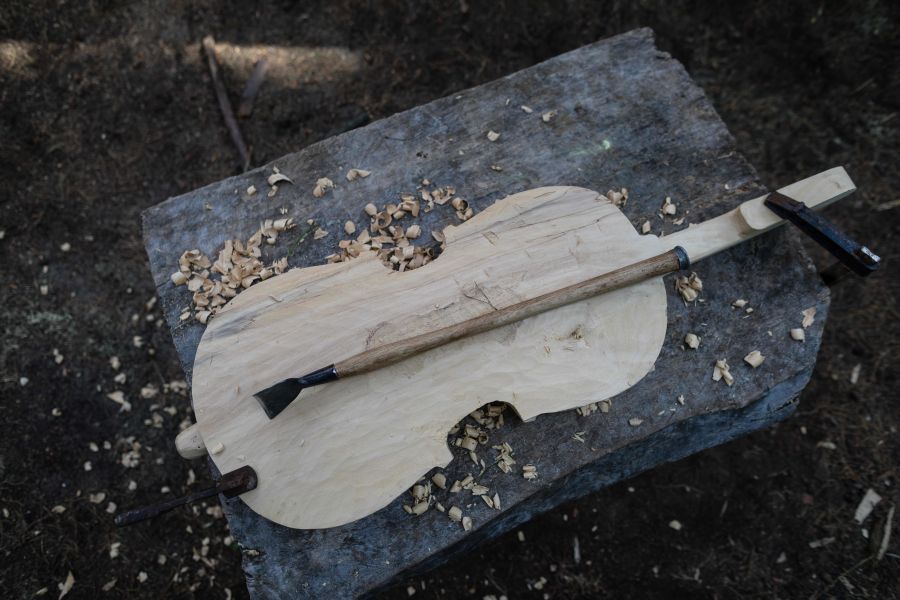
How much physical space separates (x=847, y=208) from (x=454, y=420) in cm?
280

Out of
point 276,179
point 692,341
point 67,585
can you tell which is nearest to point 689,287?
point 692,341

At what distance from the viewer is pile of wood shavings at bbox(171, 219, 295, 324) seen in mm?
Result: 2283

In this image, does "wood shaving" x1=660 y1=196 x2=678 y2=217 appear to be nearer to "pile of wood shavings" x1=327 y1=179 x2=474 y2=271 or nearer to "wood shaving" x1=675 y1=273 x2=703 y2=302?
"wood shaving" x1=675 y1=273 x2=703 y2=302

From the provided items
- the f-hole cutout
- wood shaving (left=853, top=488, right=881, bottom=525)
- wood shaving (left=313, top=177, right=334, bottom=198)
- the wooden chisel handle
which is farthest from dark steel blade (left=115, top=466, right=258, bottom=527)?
wood shaving (left=853, top=488, right=881, bottom=525)

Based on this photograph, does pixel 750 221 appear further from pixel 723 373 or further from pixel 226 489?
pixel 226 489

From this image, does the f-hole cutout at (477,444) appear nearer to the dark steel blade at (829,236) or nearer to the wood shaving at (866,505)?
the dark steel blade at (829,236)

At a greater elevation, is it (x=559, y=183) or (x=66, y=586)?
(x=559, y=183)

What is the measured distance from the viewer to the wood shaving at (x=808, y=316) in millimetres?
2355

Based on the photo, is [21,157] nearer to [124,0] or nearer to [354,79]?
[124,0]

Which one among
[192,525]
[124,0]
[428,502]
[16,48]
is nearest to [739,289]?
[428,502]

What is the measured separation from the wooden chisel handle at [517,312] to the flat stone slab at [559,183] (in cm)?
30

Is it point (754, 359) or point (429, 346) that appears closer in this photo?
point (429, 346)

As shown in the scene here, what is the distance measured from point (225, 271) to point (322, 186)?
51 cm

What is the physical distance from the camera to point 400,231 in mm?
2379
